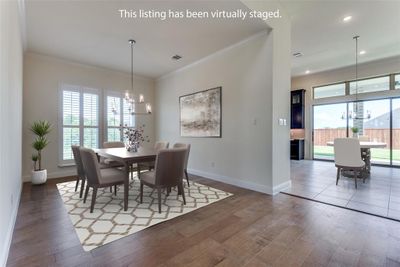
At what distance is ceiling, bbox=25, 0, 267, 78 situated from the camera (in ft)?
8.77

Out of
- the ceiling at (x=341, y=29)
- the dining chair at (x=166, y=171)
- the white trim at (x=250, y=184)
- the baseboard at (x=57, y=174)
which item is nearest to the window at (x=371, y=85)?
the ceiling at (x=341, y=29)

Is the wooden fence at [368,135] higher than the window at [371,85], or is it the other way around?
the window at [371,85]

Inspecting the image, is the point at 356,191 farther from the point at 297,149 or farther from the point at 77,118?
the point at 77,118

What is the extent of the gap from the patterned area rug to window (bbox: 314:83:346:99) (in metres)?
5.95

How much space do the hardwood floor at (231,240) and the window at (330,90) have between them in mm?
5480

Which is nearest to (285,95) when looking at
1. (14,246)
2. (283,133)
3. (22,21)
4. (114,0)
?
(283,133)

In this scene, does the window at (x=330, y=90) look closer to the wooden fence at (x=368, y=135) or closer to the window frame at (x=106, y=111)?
the wooden fence at (x=368, y=135)

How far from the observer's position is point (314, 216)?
2447mm

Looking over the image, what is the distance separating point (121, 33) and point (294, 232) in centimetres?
393

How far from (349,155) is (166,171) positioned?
3604 millimetres

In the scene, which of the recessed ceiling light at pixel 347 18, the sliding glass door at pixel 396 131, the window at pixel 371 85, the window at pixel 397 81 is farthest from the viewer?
the window at pixel 371 85

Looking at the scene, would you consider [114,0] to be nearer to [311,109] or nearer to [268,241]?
[268,241]

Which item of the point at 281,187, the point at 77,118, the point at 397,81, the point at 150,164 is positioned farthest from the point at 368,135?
the point at 77,118

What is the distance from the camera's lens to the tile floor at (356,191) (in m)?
2.73
